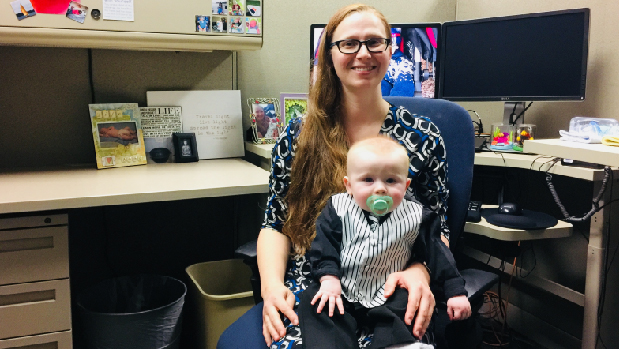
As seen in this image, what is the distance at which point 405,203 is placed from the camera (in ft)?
3.51

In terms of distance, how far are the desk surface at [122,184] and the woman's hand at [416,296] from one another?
27.3 inches

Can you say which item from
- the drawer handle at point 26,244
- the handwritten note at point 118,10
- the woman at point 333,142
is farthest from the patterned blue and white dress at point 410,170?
the handwritten note at point 118,10

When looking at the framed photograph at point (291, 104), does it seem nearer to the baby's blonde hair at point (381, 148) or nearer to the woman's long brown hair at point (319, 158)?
the woman's long brown hair at point (319, 158)

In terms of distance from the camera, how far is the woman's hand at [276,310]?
101 centimetres

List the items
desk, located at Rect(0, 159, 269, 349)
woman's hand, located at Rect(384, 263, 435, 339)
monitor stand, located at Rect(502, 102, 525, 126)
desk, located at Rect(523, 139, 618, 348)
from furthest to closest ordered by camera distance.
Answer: monitor stand, located at Rect(502, 102, 525, 126) → desk, located at Rect(523, 139, 618, 348) → desk, located at Rect(0, 159, 269, 349) → woman's hand, located at Rect(384, 263, 435, 339)

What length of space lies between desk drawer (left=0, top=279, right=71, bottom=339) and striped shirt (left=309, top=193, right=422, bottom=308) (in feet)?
2.71

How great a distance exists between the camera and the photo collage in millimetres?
1726

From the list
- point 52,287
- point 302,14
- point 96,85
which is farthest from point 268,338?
point 302,14

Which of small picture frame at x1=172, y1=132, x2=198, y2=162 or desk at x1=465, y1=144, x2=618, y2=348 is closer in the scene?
desk at x1=465, y1=144, x2=618, y2=348

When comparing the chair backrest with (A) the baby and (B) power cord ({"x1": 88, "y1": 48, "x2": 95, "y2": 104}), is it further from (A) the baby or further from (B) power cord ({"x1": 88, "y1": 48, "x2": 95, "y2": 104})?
(B) power cord ({"x1": 88, "y1": 48, "x2": 95, "y2": 104})

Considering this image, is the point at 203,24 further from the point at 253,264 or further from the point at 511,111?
the point at 511,111

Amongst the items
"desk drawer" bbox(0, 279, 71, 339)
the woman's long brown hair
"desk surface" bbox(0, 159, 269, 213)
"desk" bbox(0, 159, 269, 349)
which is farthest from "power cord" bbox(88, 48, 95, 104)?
the woman's long brown hair

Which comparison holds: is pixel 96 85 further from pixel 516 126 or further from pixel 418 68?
pixel 516 126

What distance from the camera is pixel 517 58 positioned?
189 centimetres
